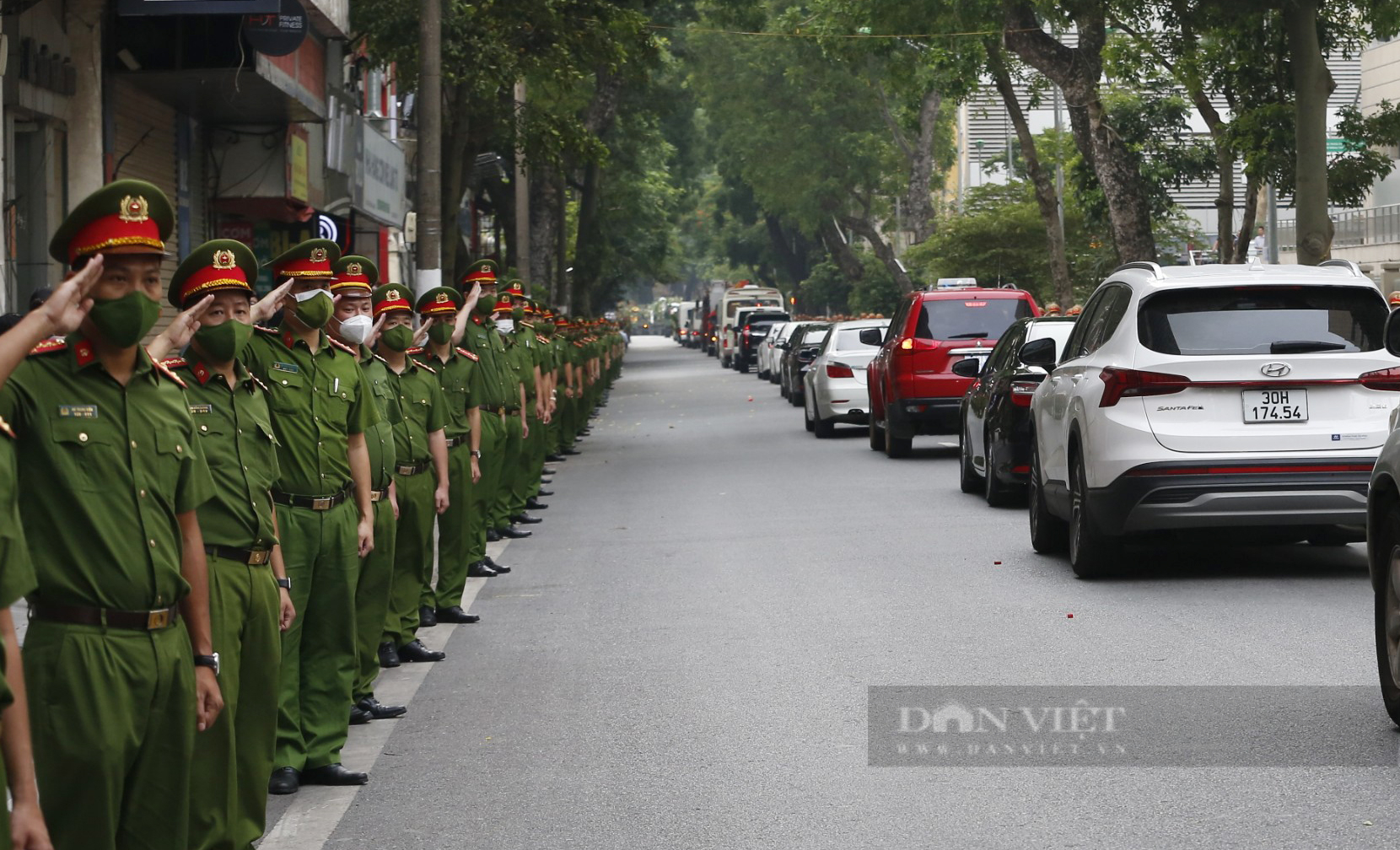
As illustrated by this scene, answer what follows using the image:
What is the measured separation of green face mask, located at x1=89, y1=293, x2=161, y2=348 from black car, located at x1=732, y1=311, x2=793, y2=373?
2111 inches

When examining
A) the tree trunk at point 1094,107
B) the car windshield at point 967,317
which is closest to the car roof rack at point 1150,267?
the car windshield at point 967,317

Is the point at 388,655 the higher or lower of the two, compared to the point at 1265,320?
lower

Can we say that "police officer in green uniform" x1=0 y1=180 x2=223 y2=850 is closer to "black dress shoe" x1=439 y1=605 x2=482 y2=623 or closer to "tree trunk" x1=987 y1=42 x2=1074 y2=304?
"black dress shoe" x1=439 y1=605 x2=482 y2=623

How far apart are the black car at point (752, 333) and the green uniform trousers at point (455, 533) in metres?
47.4

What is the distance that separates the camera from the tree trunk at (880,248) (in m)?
57.4

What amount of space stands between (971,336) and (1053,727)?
45.9 ft

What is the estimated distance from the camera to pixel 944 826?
605cm

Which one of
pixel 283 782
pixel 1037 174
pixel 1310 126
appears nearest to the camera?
pixel 283 782

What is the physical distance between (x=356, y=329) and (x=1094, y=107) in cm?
2351

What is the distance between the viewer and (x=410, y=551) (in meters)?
9.19

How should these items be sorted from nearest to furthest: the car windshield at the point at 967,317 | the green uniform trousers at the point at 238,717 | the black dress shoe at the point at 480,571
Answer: the green uniform trousers at the point at 238,717
the black dress shoe at the point at 480,571
the car windshield at the point at 967,317

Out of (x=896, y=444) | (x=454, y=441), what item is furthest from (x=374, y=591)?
(x=896, y=444)

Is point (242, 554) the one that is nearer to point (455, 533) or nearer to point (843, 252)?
point (455, 533)

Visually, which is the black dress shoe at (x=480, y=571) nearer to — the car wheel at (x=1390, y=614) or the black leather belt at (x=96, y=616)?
the car wheel at (x=1390, y=614)
